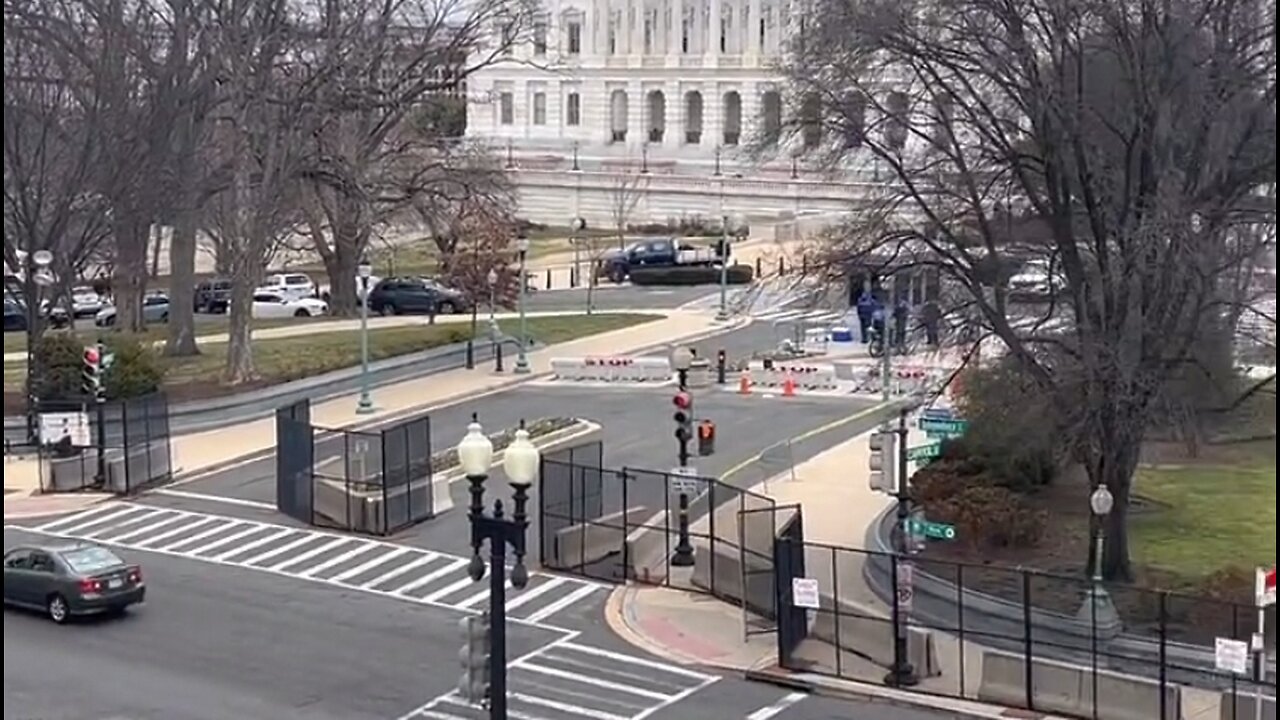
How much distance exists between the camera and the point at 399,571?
31938 millimetres

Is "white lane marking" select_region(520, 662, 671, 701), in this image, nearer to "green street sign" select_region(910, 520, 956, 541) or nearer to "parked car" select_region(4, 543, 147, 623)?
"green street sign" select_region(910, 520, 956, 541)

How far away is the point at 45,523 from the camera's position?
3612cm

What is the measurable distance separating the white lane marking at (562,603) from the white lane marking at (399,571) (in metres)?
3.16

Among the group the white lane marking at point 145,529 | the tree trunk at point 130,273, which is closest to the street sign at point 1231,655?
the white lane marking at point 145,529

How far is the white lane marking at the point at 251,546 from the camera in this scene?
3322 cm

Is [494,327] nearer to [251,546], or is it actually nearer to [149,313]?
[149,313]

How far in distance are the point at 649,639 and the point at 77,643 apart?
26.7 ft

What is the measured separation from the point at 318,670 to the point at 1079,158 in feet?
43.7

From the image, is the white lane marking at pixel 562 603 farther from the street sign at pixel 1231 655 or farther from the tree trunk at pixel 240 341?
the tree trunk at pixel 240 341

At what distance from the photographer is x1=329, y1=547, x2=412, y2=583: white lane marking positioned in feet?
104

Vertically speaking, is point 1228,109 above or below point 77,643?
above

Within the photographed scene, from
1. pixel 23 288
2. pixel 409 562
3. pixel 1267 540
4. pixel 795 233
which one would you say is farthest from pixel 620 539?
pixel 795 233

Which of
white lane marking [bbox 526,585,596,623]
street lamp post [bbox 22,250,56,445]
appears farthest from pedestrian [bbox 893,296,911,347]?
street lamp post [bbox 22,250,56,445]

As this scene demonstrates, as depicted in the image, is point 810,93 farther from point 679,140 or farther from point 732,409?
point 679,140
